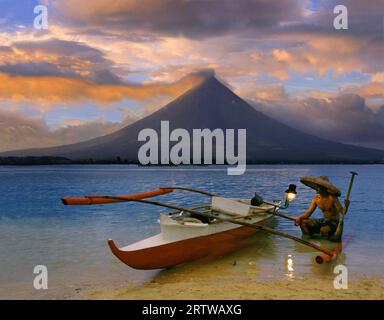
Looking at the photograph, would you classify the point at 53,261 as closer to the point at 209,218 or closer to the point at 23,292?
the point at 23,292

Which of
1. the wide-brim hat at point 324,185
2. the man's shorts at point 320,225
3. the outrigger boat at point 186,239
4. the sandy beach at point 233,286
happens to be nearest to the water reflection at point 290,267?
the sandy beach at point 233,286

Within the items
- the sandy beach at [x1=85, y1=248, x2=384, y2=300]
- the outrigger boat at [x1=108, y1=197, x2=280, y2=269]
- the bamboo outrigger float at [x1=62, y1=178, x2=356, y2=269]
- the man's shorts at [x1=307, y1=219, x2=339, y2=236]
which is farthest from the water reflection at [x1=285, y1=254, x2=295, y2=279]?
the outrigger boat at [x1=108, y1=197, x2=280, y2=269]

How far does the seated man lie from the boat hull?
8.17 feet

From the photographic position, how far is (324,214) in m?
14.0

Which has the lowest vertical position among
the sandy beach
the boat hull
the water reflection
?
the water reflection

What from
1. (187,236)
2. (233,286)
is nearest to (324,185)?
(187,236)

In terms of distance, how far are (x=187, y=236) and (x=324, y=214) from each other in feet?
17.3

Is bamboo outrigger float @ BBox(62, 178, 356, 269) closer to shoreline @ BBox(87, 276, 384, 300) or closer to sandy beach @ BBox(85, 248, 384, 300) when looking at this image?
sandy beach @ BBox(85, 248, 384, 300)

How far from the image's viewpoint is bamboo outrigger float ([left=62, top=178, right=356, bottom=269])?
10.1 meters

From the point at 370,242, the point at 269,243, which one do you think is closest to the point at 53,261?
the point at 269,243

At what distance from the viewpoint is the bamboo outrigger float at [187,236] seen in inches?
399

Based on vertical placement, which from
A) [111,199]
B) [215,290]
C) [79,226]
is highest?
[111,199]

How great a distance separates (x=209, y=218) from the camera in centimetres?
1194
